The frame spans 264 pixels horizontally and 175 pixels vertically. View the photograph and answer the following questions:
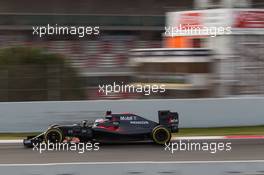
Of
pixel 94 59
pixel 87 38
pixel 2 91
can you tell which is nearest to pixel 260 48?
pixel 2 91

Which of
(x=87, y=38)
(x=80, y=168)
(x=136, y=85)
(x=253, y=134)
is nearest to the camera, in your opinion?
(x=80, y=168)

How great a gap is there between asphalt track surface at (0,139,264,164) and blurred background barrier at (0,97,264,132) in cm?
416

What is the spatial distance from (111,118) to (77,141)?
0.87 meters

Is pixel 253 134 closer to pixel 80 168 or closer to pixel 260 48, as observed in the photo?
pixel 260 48

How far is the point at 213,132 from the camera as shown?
17062 millimetres

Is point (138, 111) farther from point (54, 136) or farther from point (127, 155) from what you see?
point (127, 155)

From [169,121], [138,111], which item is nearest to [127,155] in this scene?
[169,121]

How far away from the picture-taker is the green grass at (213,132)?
16.4 m

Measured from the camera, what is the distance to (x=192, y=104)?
18.5m

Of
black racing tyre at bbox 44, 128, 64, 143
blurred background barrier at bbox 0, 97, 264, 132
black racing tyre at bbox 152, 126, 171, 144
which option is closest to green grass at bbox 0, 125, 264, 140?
blurred background barrier at bbox 0, 97, 264, 132

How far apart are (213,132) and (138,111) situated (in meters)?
2.40

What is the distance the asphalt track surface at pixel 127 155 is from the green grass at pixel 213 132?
2888mm

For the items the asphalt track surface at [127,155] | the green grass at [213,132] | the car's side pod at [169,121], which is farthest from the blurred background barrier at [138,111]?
the car's side pod at [169,121]

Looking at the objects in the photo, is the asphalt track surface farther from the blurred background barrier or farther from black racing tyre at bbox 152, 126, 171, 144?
the blurred background barrier
